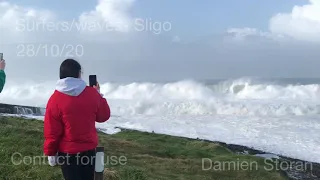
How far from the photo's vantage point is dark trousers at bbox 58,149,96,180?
4.61m

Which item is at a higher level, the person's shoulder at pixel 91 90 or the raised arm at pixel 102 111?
the person's shoulder at pixel 91 90

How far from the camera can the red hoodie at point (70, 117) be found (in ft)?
14.5

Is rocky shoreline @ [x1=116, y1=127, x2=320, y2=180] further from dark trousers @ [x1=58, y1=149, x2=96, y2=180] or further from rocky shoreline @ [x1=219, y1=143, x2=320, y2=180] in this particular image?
dark trousers @ [x1=58, y1=149, x2=96, y2=180]

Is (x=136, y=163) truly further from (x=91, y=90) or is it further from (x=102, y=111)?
(x=91, y=90)

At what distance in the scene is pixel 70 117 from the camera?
4430 millimetres

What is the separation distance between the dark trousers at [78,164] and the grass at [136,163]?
2383 mm

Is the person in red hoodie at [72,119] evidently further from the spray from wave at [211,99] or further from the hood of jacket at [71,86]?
the spray from wave at [211,99]

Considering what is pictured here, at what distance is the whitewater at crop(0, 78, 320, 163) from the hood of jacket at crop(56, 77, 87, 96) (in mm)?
12815

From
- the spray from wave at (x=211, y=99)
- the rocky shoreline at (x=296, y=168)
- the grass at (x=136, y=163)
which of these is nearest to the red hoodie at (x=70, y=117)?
the grass at (x=136, y=163)

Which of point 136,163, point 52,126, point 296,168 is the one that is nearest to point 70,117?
point 52,126

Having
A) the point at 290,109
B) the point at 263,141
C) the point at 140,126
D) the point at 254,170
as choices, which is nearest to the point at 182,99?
the point at 290,109

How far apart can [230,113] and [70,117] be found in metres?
31.6

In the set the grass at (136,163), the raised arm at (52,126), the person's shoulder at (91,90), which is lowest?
the grass at (136,163)

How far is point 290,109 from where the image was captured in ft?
119
